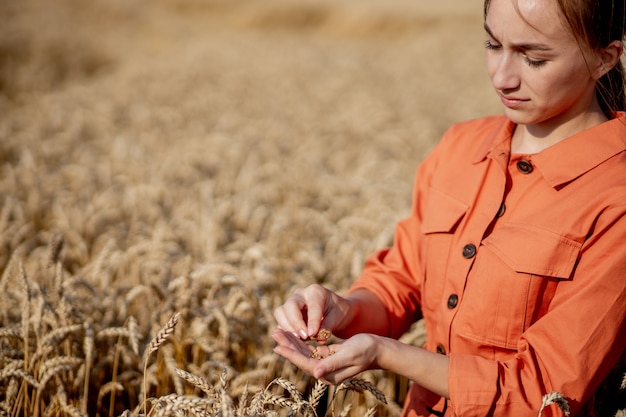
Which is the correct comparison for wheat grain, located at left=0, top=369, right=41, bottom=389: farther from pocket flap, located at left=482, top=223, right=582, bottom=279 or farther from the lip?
the lip

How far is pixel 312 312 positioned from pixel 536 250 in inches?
21.9

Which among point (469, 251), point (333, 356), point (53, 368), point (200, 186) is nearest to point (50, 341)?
point (53, 368)

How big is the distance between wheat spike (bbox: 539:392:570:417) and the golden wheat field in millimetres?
375

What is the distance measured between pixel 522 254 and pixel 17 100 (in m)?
7.59

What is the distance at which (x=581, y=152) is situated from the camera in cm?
158

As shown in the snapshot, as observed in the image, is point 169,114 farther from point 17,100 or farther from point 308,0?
point 308,0


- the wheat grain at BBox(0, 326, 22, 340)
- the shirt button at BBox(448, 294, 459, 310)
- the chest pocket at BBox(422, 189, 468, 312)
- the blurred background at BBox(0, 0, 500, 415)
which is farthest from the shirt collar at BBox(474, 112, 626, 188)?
the wheat grain at BBox(0, 326, 22, 340)

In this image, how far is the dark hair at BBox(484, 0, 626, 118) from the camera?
1434mm

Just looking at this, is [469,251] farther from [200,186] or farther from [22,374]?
[200,186]

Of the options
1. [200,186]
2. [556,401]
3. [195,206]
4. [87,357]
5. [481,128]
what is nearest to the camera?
[556,401]

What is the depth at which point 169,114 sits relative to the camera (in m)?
6.67

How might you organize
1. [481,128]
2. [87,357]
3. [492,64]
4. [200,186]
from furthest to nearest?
[200,186] → [87,357] → [481,128] → [492,64]

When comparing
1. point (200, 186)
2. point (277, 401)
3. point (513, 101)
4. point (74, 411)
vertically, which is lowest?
point (200, 186)

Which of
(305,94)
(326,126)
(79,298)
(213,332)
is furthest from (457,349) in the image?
(305,94)
